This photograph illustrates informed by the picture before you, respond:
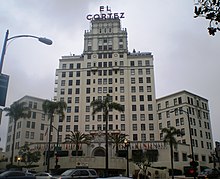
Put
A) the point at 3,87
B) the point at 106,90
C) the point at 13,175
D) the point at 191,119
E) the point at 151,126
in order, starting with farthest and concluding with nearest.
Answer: the point at 106,90
the point at 151,126
the point at 191,119
the point at 13,175
the point at 3,87

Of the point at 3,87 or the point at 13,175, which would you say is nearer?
the point at 3,87

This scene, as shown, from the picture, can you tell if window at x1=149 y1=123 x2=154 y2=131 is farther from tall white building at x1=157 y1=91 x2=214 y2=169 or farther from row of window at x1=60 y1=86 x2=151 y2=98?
row of window at x1=60 y1=86 x2=151 y2=98

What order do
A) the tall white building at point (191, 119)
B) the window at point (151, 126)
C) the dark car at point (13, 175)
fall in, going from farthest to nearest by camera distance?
the window at point (151, 126), the tall white building at point (191, 119), the dark car at point (13, 175)

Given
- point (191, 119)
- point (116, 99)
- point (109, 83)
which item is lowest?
point (191, 119)

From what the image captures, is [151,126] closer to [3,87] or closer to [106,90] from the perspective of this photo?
[106,90]

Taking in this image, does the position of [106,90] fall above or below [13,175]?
above

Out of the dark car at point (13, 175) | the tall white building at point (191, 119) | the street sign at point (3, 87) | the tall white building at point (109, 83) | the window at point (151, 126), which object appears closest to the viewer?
the street sign at point (3, 87)

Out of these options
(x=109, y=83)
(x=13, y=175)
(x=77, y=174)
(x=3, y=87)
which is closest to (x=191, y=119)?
(x=109, y=83)

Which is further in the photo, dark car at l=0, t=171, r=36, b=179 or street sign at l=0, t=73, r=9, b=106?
dark car at l=0, t=171, r=36, b=179

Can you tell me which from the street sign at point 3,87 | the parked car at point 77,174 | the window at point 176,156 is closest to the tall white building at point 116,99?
the window at point 176,156

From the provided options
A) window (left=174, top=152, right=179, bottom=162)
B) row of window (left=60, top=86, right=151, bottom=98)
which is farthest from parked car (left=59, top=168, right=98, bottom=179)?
row of window (left=60, top=86, right=151, bottom=98)

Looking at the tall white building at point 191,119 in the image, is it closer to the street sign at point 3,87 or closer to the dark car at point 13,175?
the dark car at point 13,175

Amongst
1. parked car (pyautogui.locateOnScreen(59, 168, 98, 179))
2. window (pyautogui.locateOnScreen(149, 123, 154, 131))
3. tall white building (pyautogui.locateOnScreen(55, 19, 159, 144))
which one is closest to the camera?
parked car (pyautogui.locateOnScreen(59, 168, 98, 179))

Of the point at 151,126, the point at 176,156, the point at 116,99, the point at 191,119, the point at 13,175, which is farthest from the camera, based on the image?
the point at 116,99
